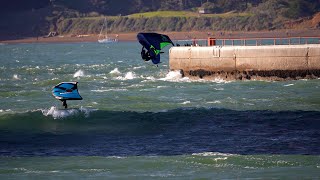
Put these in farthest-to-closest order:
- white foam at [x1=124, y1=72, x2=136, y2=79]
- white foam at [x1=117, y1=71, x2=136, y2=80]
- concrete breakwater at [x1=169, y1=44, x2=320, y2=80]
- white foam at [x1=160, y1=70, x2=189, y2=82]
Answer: white foam at [x1=124, y1=72, x2=136, y2=79], white foam at [x1=117, y1=71, x2=136, y2=80], white foam at [x1=160, y1=70, x2=189, y2=82], concrete breakwater at [x1=169, y1=44, x2=320, y2=80]

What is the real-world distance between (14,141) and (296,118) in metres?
12.2

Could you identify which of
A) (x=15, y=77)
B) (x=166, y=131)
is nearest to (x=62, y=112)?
(x=166, y=131)

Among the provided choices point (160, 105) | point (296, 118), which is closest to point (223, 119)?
point (296, 118)

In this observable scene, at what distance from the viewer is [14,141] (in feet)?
134

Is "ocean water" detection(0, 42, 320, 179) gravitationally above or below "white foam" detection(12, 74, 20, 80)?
above

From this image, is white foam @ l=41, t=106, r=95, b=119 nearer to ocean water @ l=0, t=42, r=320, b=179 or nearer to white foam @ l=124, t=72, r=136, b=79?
ocean water @ l=0, t=42, r=320, b=179

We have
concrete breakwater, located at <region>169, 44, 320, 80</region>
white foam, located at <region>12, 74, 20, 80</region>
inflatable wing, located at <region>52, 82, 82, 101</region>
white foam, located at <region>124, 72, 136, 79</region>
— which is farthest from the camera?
white foam, located at <region>12, 74, 20, 80</region>

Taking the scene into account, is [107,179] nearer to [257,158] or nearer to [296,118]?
[257,158]

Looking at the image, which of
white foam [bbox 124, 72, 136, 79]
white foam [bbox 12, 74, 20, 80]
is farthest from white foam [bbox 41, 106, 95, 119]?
white foam [bbox 12, 74, 20, 80]

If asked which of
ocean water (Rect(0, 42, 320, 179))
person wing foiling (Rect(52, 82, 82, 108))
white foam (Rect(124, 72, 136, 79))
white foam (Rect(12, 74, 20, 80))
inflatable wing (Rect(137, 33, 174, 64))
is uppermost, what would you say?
inflatable wing (Rect(137, 33, 174, 64))

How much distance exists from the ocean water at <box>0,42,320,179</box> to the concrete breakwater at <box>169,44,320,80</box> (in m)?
1.23

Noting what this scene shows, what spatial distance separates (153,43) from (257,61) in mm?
14221

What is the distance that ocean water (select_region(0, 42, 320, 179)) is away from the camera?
3344 cm

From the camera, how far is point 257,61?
63.5m
